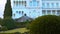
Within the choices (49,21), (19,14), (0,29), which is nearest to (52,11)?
(19,14)

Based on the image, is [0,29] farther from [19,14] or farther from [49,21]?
[19,14]

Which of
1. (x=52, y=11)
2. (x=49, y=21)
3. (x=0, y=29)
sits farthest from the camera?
(x=52, y=11)

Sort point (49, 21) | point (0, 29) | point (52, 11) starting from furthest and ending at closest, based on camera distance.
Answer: point (52, 11)
point (0, 29)
point (49, 21)

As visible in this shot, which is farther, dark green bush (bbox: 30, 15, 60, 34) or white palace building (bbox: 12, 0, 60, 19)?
white palace building (bbox: 12, 0, 60, 19)

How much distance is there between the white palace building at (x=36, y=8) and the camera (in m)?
76.6

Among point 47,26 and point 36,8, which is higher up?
point 47,26

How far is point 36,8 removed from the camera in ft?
253

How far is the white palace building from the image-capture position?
76.6 m

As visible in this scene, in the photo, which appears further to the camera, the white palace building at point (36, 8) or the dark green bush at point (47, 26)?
the white palace building at point (36, 8)

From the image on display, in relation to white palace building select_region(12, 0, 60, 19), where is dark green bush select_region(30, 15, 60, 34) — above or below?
above

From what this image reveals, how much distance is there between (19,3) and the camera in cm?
7906

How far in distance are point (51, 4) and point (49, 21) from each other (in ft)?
195

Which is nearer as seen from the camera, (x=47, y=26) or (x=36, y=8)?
(x=47, y=26)

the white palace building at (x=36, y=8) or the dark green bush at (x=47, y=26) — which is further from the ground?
the dark green bush at (x=47, y=26)
